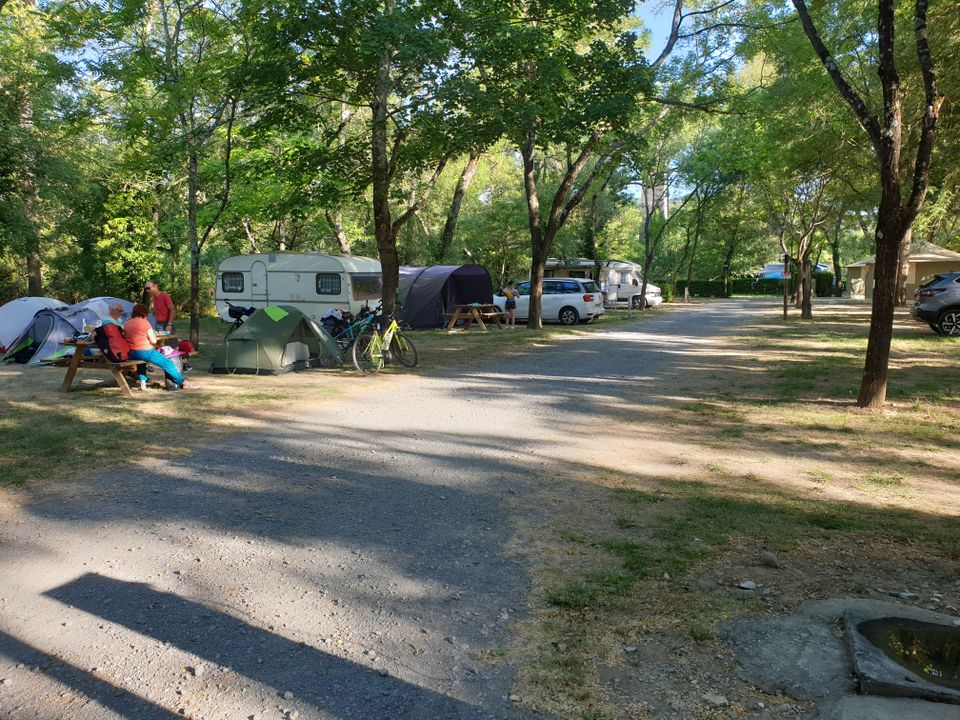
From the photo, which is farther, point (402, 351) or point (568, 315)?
point (568, 315)

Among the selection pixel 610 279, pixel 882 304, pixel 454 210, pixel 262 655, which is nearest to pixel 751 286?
pixel 610 279

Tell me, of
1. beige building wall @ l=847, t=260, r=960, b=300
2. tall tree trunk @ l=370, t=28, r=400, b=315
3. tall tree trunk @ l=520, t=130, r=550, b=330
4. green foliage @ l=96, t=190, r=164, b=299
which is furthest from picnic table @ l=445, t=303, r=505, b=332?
beige building wall @ l=847, t=260, r=960, b=300

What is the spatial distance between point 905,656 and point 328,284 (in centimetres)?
1967

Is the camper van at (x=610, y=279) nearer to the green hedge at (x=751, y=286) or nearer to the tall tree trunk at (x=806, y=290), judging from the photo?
the tall tree trunk at (x=806, y=290)

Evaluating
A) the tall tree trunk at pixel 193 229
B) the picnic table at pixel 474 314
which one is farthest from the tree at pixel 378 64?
the picnic table at pixel 474 314

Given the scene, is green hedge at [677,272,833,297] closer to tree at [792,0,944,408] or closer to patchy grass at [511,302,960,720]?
tree at [792,0,944,408]

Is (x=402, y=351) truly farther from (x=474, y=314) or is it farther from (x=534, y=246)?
(x=534, y=246)

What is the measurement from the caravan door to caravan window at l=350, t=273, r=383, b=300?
9.26 ft

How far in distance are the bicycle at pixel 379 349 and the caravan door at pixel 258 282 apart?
946cm

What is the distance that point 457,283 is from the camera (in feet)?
79.8

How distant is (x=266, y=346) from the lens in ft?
42.0

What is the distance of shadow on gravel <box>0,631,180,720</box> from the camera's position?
291 cm

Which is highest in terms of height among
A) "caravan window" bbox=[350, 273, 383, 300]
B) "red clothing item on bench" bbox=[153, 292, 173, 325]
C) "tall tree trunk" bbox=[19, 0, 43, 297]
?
"tall tree trunk" bbox=[19, 0, 43, 297]

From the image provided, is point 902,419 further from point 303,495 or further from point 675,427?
point 303,495
